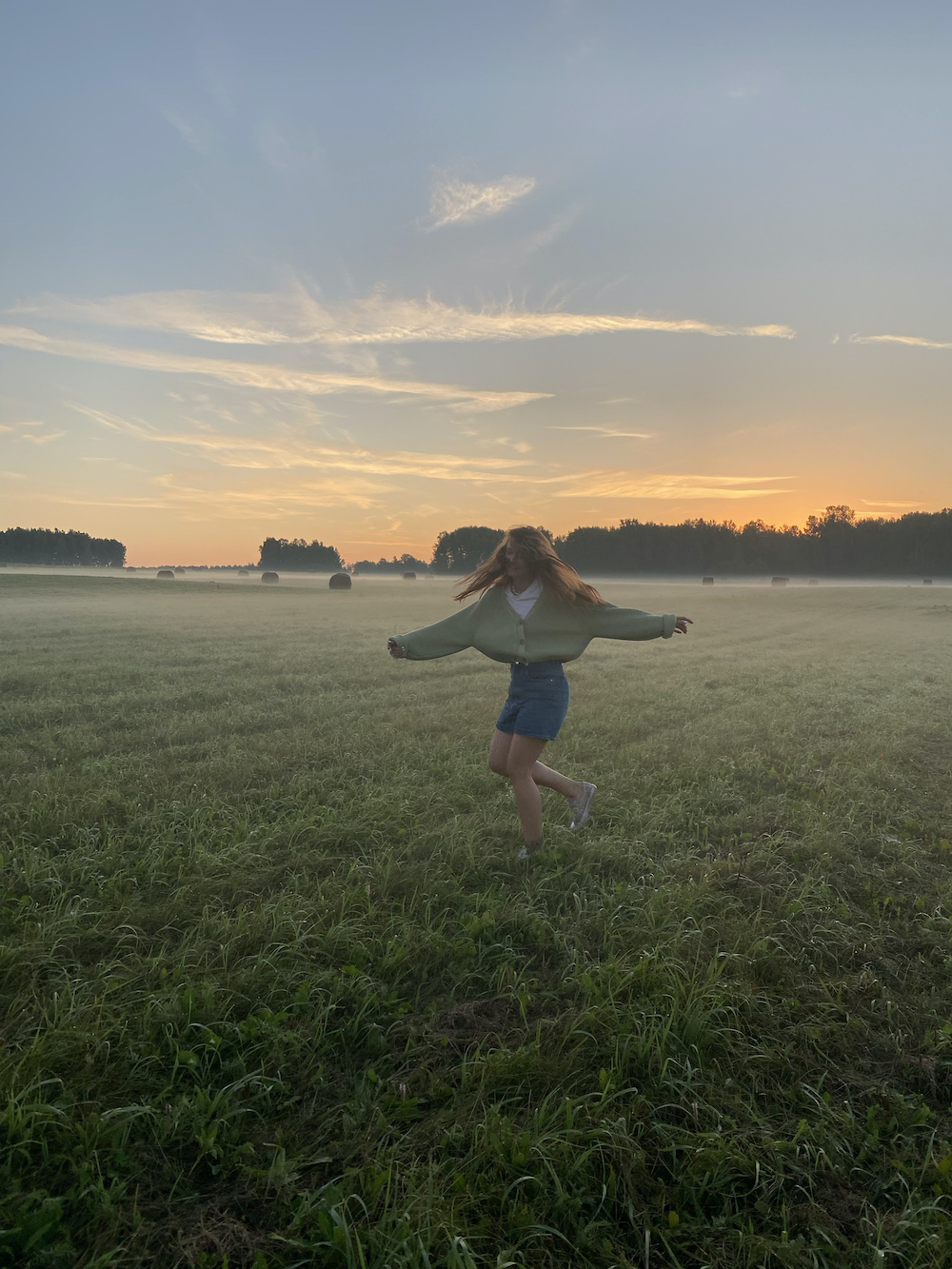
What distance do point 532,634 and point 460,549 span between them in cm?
7159

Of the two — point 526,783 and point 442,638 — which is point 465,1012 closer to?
point 526,783

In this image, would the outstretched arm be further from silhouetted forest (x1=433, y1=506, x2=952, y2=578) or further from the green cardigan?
silhouetted forest (x1=433, y1=506, x2=952, y2=578)

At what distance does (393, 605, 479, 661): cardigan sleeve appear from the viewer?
5.87 m

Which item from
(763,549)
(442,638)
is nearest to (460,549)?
(763,549)

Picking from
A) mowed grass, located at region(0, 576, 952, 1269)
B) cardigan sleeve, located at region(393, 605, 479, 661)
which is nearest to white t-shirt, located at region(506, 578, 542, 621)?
cardigan sleeve, located at region(393, 605, 479, 661)

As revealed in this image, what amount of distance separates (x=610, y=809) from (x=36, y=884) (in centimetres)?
457

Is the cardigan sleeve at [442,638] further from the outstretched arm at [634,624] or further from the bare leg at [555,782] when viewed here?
the bare leg at [555,782]

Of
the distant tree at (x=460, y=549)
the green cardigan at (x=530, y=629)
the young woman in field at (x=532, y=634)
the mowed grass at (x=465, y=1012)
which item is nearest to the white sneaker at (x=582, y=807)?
the young woman in field at (x=532, y=634)

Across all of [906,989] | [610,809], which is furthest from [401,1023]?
[610,809]

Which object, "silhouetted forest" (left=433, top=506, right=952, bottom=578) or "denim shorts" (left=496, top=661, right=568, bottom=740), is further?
"silhouetted forest" (left=433, top=506, right=952, bottom=578)

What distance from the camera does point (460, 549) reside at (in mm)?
76438

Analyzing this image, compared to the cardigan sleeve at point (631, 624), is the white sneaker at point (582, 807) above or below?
below

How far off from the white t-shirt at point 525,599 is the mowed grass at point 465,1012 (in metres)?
1.86

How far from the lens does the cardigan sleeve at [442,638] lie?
587 centimetres
